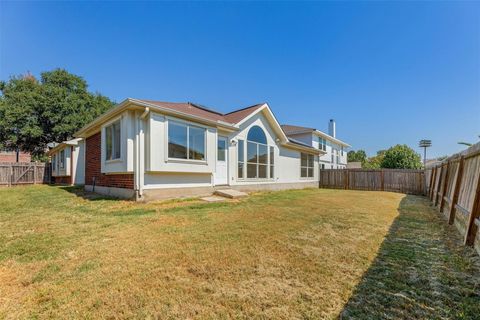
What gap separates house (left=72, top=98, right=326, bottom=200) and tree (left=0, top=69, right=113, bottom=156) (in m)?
15.3

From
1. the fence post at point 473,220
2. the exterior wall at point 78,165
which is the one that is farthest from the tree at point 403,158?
the exterior wall at point 78,165

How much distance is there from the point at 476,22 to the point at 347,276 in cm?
1099

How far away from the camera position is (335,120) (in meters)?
30.2

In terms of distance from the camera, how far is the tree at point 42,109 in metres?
21.8

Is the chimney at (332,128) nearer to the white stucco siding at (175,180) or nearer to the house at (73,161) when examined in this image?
the white stucco siding at (175,180)

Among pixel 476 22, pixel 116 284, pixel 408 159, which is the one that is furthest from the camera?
pixel 408 159

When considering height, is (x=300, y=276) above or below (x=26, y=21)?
below

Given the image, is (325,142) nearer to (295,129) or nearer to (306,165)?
(295,129)

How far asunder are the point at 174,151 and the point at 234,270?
20.6 feet

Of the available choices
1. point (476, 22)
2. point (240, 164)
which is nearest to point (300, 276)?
point (240, 164)

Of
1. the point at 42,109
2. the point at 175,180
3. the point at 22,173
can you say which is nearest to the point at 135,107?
the point at 175,180

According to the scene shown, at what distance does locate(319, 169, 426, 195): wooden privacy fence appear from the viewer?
15.2 metres

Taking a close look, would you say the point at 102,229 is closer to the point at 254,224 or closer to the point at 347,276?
the point at 254,224

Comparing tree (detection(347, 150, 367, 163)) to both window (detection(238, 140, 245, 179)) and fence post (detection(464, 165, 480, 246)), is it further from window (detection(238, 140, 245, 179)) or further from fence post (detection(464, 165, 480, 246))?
fence post (detection(464, 165, 480, 246))
